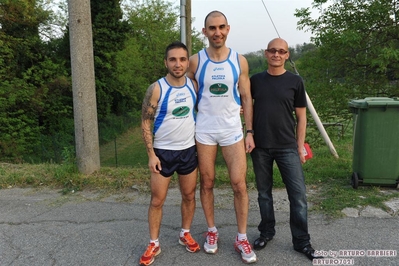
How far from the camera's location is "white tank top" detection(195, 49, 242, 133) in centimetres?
293

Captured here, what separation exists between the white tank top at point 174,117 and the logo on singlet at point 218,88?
178 millimetres

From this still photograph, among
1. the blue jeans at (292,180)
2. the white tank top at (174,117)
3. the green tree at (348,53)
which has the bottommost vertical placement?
the blue jeans at (292,180)

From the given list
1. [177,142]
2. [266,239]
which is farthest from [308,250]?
[177,142]

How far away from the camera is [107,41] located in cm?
1939

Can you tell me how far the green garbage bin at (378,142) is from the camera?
14.2ft

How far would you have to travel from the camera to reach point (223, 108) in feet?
9.71

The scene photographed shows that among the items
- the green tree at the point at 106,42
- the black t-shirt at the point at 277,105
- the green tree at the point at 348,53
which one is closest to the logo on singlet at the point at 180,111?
the black t-shirt at the point at 277,105

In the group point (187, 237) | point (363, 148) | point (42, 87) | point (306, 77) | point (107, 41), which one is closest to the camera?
point (187, 237)

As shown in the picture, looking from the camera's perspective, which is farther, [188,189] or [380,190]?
[380,190]

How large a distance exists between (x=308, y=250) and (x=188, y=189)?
1222mm

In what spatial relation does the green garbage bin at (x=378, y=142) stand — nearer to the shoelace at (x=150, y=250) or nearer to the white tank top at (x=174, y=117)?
the white tank top at (x=174, y=117)

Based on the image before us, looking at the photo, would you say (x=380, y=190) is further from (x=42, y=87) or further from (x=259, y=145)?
(x=42, y=87)

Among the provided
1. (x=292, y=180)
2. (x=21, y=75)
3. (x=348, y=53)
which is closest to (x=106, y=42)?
(x=21, y=75)

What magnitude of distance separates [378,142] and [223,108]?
2574 mm
